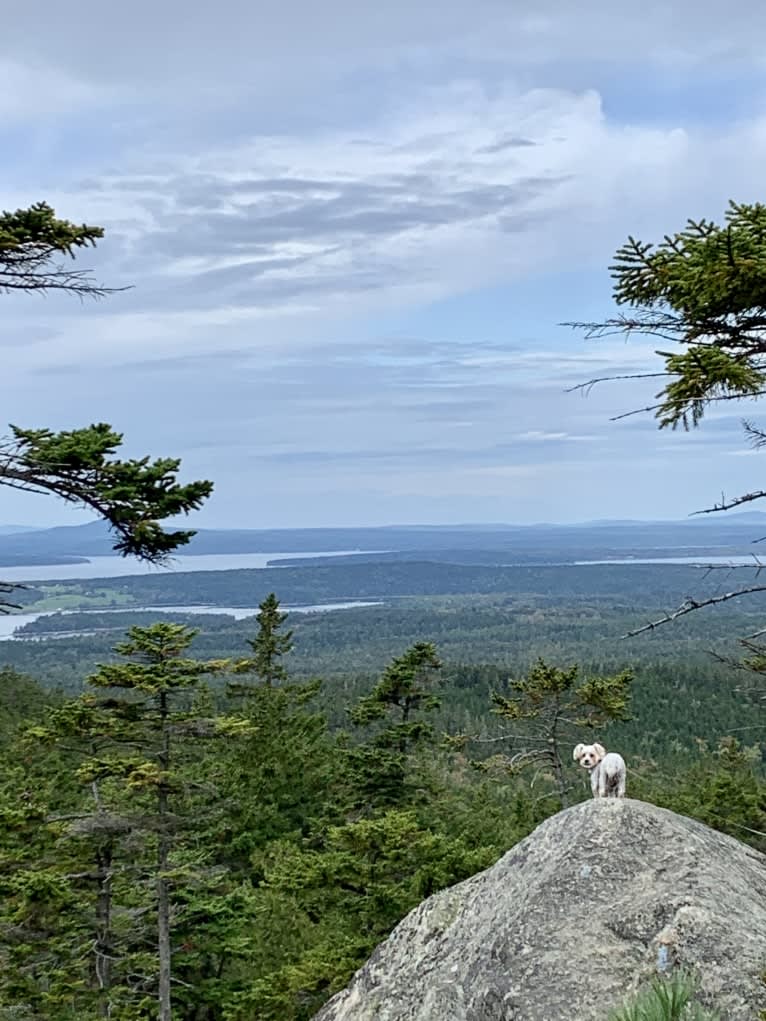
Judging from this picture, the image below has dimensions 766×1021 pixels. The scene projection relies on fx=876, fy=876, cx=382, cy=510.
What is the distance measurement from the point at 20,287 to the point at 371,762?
16.1 meters

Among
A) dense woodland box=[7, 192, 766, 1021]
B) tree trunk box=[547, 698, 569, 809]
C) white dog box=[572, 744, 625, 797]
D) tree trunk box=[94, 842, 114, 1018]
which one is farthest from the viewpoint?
tree trunk box=[547, 698, 569, 809]

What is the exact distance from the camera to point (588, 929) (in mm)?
8320

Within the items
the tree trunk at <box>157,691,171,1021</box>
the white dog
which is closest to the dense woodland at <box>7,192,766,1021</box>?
the tree trunk at <box>157,691,171,1021</box>

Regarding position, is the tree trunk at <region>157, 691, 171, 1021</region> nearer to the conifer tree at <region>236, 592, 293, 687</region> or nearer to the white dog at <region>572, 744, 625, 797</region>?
the white dog at <region>572, 744, 625, 797</region>

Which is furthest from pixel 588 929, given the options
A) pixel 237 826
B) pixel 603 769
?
pixel 237 826

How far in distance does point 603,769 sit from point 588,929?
1973mm

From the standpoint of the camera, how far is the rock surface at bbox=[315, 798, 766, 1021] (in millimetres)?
7828

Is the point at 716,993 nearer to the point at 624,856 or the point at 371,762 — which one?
the point at 624,856

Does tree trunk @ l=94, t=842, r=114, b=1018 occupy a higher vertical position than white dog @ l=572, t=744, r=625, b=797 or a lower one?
lower

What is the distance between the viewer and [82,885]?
18438mm

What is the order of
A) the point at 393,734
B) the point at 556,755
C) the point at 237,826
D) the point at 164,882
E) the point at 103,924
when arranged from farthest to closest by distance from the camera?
the point at 237,826 < the point at 393,734 < the point at 556,755 < the point at 103,924 < the point at 164,882

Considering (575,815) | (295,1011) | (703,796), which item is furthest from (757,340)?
(703,796)

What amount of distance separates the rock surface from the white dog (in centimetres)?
24

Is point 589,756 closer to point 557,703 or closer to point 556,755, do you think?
point 556,755
